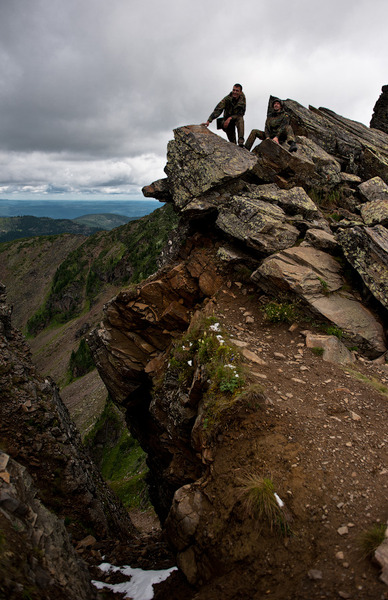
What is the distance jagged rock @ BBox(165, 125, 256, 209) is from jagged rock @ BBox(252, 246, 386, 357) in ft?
20.9

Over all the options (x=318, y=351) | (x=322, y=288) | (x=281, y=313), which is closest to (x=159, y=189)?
→ (x=281, y=313)

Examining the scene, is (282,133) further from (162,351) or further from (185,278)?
(162,351)

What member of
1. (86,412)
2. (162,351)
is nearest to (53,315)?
(86,412)

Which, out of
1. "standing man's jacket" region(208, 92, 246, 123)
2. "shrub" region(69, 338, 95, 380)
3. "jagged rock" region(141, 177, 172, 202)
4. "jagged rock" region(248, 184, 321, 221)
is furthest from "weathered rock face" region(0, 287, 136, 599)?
"shrub" region(69, 338, 95, 380)

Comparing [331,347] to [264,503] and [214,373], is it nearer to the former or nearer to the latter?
[214,373]

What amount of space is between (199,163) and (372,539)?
60.9 feet

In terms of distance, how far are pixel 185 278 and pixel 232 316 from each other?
4430mm

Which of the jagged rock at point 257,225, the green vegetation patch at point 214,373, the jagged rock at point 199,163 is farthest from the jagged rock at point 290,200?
the green vegetation patch at point 214,373

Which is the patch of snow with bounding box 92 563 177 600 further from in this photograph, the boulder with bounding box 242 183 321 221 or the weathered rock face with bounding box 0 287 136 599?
the boulder with bounding box 242 183 321 221

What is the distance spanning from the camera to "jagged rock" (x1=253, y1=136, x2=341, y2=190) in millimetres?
19250

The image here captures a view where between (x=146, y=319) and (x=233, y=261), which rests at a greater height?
(x=233, y=261)

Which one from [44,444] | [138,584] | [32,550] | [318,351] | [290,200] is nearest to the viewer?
[32,550]

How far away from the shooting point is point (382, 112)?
120 feet

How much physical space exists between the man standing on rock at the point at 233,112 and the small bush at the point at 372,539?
2142 centimetres
